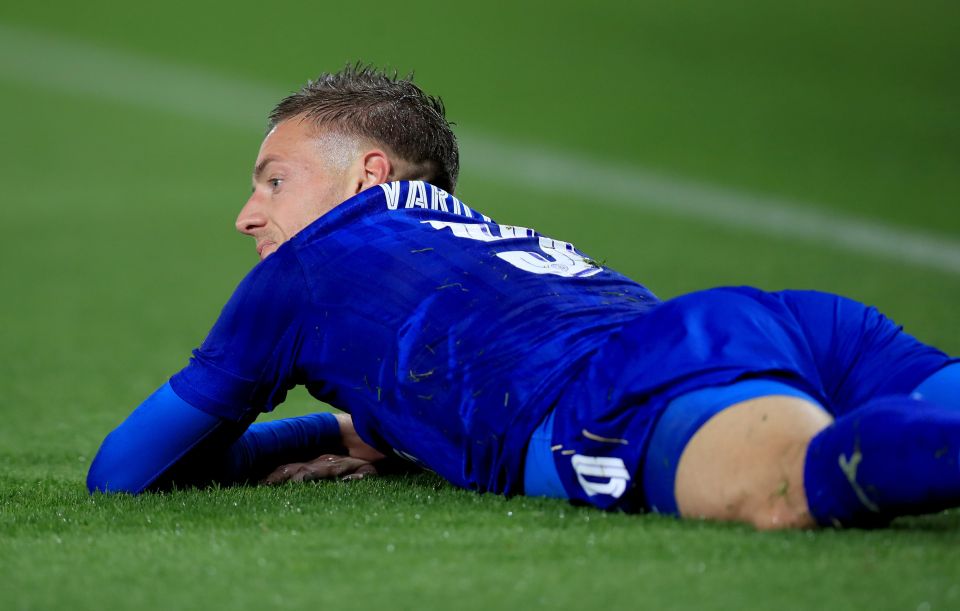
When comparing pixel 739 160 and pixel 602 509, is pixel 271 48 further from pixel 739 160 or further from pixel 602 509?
pixel 602 509

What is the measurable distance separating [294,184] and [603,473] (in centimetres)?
83

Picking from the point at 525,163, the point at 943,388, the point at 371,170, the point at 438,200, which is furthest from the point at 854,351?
the point at 525,163

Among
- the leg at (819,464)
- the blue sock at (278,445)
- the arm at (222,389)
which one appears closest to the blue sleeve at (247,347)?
the arm at (222,389)

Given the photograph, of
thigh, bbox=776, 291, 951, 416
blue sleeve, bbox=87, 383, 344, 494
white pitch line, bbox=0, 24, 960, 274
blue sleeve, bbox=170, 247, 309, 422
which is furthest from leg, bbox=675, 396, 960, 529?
white pitch line, bbox=0, 24, 960, 274

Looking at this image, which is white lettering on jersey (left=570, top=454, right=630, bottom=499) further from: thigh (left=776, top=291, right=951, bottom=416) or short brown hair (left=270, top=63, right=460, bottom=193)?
short brown hair (left=270, top=63, right=460, bottom=193)

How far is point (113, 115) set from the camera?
36.1 ft

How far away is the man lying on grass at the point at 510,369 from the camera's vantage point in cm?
198

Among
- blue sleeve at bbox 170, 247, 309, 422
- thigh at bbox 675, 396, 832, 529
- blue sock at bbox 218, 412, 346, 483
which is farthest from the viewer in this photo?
blue sock at bbox 218, 412, 346, 483

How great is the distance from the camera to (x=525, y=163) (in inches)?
365

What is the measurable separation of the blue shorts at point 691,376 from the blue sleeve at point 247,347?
18.1 inches

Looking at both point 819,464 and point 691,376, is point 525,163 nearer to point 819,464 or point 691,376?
point 691,376

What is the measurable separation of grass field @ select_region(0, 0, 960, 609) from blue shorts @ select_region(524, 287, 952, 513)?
0.08 meters

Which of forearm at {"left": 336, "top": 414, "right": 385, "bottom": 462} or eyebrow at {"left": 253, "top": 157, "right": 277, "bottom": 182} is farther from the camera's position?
forearm at {"left": 336, "top": 414, "right": 385, "bottom": 462}

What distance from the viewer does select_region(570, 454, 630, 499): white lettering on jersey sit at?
2143mm
